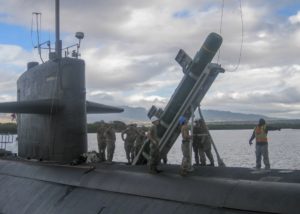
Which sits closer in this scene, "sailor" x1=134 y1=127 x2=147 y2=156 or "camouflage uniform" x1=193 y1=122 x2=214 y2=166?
"camouflage uniform" x1=193 y1=122 x2=214 y2=166

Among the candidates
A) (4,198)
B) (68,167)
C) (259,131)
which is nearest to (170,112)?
(259,131)

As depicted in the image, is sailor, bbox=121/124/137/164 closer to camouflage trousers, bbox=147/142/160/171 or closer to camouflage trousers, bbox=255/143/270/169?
camouflage trousers, bbox=255/143/270/169

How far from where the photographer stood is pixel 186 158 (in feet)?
36.1

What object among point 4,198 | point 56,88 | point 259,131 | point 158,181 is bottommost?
point 4,198

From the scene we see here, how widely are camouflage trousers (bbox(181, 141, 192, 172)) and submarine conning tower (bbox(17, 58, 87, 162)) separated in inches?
203

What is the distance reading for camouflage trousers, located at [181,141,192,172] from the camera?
35.6 feet

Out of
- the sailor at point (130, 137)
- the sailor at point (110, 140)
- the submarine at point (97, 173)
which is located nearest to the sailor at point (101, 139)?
the sailor at point (110, 140)

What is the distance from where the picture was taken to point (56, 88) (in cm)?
1507

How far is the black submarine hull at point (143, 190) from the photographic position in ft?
27.8

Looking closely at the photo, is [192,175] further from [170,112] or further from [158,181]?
[170,112]

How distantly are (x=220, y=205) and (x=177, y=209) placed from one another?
0.96 m

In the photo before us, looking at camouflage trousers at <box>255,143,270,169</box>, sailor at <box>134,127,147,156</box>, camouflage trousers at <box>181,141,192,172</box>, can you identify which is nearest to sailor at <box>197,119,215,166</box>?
camouflage trousers at <box>255,143,270,169</box>

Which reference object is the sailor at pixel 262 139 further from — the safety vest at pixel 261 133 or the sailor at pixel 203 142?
the sailor at pixel 203 142

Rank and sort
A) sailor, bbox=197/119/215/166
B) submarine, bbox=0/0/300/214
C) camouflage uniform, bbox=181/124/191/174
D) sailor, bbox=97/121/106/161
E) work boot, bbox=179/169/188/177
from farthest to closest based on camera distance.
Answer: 1. sailor, bbox=97/121/106/161
2. sailor, bbox=197/119/215/166
3. camouflage uniform, bbox=181/124/191/174
4. work boot, bbox=179/169/188/177
5. submarine, bbox=0/0/300/214
